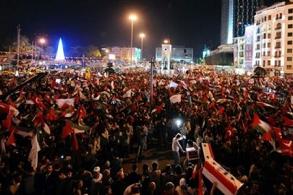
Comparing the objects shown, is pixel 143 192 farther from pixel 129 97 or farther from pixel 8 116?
pixel 129 97

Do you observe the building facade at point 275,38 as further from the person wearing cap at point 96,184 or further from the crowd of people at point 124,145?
the person wearing cap at point 96,184

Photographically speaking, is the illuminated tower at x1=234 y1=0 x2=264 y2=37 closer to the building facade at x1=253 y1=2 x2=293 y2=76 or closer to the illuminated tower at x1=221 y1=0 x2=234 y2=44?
the illuminated tower at x1=221 y1=0 x2=234 y2=44

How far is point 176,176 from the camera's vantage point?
450 inches

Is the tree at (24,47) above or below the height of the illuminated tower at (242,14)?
below

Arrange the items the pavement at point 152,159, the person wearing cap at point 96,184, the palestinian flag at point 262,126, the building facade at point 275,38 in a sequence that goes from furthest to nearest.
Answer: the building facade at point 275,38 → the pavement at point 152,159 → the palestinian flag at point 262,126 → the person wearing cap at point 96,184

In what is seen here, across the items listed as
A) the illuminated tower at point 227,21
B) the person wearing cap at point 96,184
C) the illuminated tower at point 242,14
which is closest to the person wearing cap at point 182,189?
the person wearing cap at point 96,184

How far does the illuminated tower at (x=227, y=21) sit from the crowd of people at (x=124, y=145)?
145 meters

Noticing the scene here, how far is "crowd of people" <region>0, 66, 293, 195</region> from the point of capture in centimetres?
1068

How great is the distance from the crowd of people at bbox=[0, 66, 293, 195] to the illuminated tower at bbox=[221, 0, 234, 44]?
14480cm

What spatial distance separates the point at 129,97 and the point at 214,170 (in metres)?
16.8

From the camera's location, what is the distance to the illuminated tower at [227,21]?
16250 centimetres

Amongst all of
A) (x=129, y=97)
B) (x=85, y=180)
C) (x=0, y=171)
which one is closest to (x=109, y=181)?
(x=85, y=180)

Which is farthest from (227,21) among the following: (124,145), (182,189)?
(182,189)

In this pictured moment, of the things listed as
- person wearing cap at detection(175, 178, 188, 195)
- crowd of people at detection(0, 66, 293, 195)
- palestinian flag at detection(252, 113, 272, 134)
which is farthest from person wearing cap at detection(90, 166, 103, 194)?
palestinian flag at detection(252, 113, 272, 134)
